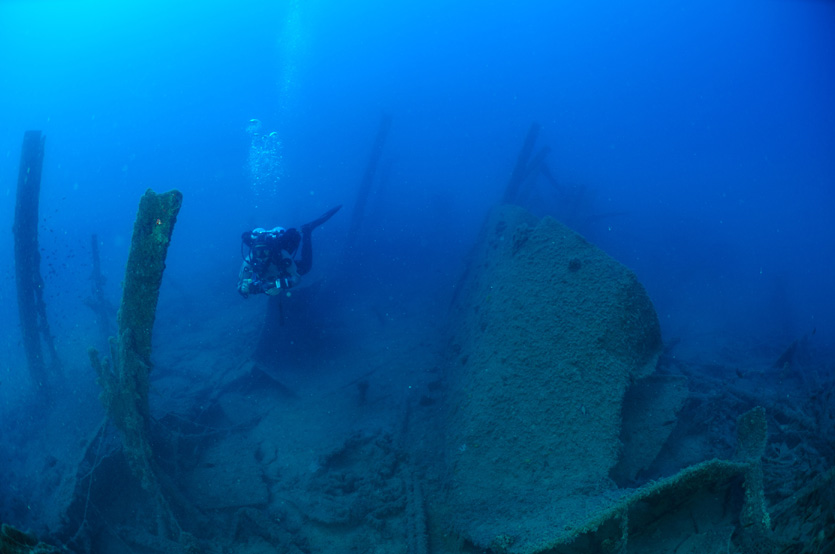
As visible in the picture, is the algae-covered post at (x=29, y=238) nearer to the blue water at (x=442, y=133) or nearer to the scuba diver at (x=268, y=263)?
the blue water at (x=442, y=133)

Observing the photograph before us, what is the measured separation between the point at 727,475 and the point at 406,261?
38.1 feet

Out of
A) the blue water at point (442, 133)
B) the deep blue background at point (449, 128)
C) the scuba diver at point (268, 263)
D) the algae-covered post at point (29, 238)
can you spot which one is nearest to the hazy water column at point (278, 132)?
the blue water at point (442, 133)

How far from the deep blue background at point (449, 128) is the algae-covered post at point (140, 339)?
26.8ft

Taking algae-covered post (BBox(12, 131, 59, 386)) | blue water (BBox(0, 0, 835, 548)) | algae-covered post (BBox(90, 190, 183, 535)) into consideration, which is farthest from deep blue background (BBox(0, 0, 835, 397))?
algae-covered post (BBox(90, 190, 183, 535))

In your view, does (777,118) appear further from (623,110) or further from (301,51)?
(301,51)

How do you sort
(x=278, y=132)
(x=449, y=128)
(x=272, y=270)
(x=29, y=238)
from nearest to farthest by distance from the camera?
(x=272, y=270) < (x=29, y=238) < (x=278, y=132) < (x=449, y=128)

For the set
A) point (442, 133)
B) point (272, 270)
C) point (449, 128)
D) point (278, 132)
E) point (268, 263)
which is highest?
point (449, 128)

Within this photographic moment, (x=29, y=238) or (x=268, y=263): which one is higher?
(x=268, y=263)

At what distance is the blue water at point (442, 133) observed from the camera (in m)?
16.8

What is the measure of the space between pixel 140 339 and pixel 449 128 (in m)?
89.9

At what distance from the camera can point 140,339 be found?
3.70m

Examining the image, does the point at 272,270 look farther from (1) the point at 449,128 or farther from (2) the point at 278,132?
(1) the point at 449,128

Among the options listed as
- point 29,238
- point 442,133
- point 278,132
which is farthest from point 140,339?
point 278,132

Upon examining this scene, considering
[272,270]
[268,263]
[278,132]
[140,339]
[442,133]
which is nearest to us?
[140,339]
